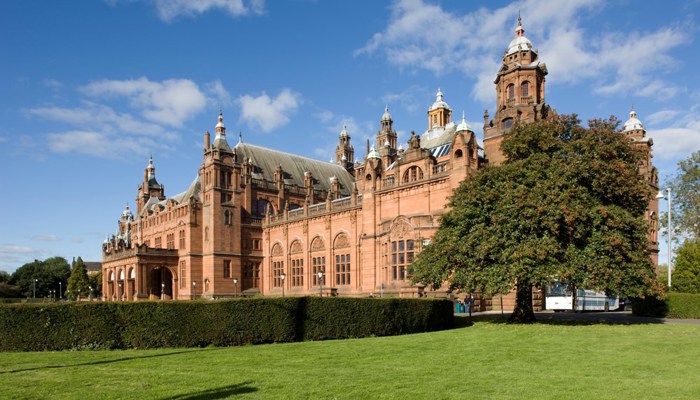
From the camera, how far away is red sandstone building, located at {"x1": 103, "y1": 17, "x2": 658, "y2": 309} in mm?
43594

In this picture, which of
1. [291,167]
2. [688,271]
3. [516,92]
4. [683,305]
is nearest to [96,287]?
[291,167]

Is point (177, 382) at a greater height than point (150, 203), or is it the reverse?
point (150, 203)

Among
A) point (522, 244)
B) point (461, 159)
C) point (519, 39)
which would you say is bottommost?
point (522, 244)

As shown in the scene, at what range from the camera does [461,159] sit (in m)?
40.6

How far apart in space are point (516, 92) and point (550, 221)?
20994 millimetres

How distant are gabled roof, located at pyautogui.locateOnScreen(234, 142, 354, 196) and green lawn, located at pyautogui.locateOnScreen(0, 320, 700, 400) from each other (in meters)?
52.1

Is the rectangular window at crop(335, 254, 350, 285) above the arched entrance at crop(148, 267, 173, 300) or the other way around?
above

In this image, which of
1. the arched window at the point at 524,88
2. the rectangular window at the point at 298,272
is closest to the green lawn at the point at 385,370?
the arched window at the point at 524,88

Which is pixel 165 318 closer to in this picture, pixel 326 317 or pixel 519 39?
pixel 326 317

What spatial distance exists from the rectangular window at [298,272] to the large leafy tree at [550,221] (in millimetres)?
32621

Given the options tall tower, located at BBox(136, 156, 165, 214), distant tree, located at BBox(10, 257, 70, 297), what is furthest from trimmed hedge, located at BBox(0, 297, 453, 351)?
distant tree, located at BBox(10, 257, 70, 297)

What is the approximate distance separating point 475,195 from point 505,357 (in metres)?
13.6

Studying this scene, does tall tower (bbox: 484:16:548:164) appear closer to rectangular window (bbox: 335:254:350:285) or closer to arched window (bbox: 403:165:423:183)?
arched window (bbox: 403:165:423:183)

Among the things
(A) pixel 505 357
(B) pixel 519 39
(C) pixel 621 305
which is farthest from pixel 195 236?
(A) pixel 505 357
